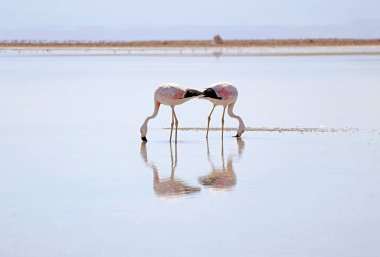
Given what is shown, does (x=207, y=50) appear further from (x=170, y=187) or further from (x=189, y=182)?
(x=170, y=187)

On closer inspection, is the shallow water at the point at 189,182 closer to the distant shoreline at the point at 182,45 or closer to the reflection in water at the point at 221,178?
the reflection in water at the point at 221,178

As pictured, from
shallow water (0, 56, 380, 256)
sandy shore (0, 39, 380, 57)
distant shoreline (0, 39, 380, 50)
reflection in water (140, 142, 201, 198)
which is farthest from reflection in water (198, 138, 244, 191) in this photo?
distant shoreline (0, 39, 380, 50)

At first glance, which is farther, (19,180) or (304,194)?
(19,180)

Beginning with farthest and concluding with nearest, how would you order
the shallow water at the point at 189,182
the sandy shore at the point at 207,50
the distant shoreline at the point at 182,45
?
1. the distant shoreline at the point at 182,45
2. the sandy shore at the point at 207,50
3. the shallow water at the point at 189,182

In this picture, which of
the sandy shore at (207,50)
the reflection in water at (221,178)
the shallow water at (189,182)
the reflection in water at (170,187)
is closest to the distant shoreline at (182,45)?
the sandy shore at (207,50)

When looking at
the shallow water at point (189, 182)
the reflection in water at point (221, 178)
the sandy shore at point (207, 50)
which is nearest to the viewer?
the shallow water at point (189, 182)

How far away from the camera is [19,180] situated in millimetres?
10000

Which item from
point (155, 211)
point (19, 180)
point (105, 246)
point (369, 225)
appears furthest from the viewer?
point (19, 180)

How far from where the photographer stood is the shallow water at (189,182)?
7332mm

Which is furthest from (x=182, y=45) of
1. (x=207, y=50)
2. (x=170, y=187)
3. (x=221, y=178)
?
(x=170, y=187)

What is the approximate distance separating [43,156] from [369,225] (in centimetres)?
541

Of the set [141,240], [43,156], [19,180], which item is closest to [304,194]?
[141,240]

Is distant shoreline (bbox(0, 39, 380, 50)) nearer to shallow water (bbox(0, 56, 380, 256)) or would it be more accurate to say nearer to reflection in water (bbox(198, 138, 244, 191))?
shallow water (bbox(0, 56, 380, 256))

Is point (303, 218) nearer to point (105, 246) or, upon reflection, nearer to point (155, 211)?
point (155, 211)
